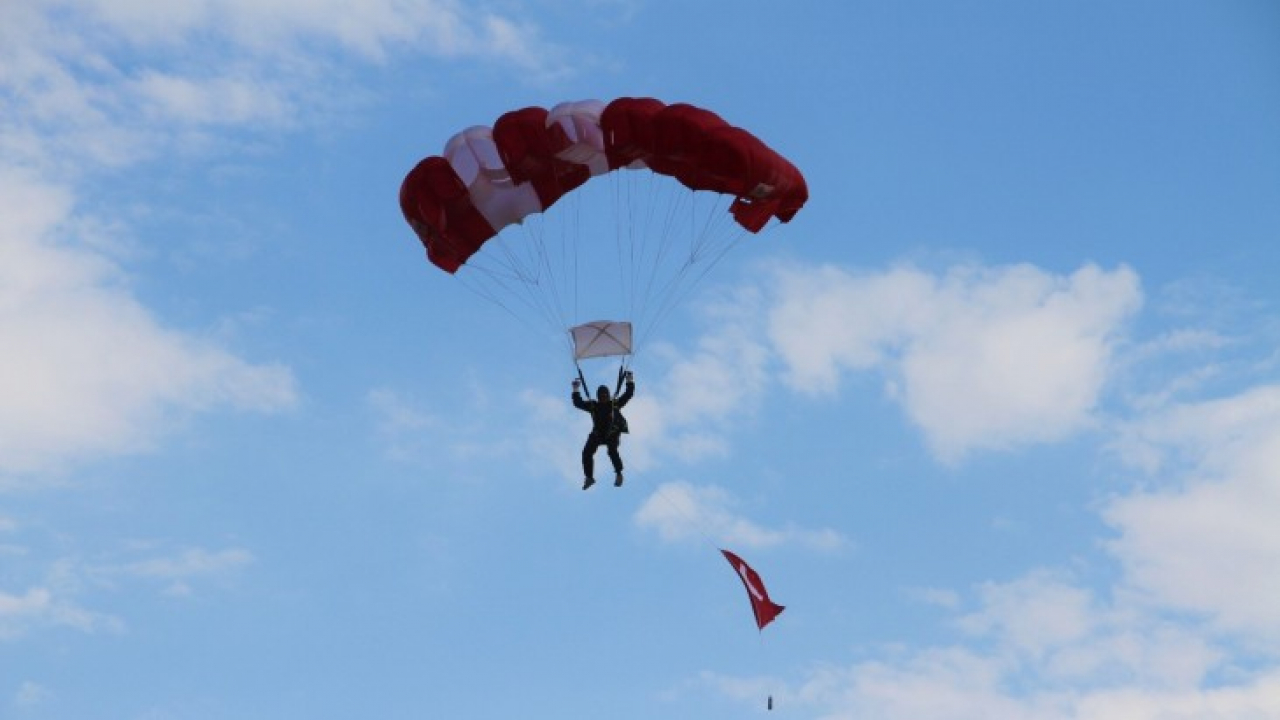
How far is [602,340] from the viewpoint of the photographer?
3312cm

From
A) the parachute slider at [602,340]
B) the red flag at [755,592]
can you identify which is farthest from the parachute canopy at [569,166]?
the red flag at [755,592]

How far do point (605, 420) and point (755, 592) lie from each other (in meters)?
2.80

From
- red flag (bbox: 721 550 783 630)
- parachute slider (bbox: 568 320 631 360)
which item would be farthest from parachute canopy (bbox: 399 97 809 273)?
red flag (bbox: 721 550 783 630)

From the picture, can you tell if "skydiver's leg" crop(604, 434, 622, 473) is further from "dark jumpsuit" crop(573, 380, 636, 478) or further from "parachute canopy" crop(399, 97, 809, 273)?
"parachute canopy" crop(399, 97, 809, 273)

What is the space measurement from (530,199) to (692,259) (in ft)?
7.27

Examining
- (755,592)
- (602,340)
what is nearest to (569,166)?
(602,340)

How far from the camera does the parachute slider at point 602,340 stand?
33094mm

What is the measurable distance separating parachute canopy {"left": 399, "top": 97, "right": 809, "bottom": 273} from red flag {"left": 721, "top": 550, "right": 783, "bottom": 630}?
4.24 m

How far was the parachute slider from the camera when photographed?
109 ft

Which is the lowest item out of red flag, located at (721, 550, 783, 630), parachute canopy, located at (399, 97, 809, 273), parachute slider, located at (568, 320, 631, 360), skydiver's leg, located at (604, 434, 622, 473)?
red flag, located at (721, 550, 783, 630)

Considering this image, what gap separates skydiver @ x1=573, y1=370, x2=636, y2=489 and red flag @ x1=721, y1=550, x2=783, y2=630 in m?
1.74

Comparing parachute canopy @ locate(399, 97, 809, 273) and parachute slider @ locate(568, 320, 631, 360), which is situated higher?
parachute canopy @ locate(399, 97, 809, 273)

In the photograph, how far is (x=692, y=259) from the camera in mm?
32969

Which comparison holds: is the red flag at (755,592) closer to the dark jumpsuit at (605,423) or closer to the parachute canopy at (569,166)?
the dark jumpsuit at (605,423)
